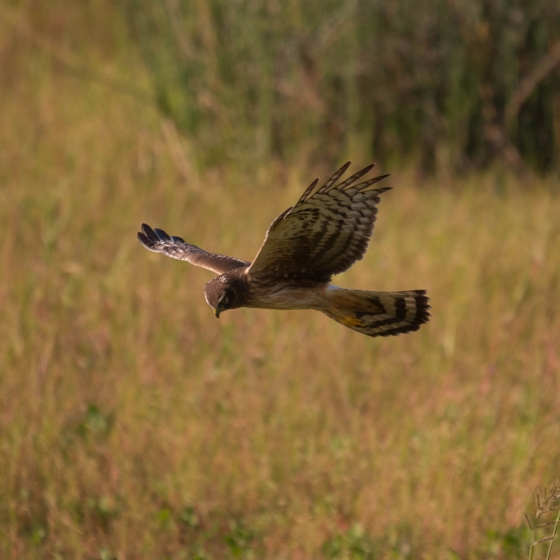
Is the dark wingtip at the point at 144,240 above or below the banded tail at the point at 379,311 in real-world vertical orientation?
above

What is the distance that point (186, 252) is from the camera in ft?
11.7

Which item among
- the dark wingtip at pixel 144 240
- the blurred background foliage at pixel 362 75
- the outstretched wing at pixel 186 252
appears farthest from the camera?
the blurred background foliage at pixel 362 75

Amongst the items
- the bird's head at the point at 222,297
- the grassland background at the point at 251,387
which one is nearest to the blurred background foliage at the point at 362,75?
the grassland background at the point at 251,387

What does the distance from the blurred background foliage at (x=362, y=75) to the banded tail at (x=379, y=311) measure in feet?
14.4

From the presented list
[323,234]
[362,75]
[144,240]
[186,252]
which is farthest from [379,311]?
[362,75]

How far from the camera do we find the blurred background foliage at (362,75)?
7.64m

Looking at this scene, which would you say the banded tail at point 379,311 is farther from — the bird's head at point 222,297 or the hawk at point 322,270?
the bird's head at point 222,297

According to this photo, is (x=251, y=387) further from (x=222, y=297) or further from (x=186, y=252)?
(x=222, y=297)

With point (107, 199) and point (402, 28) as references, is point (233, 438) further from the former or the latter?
point (402, 28)

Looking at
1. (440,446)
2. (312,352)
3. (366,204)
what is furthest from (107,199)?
(366,204)

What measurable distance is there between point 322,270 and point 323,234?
134 mm

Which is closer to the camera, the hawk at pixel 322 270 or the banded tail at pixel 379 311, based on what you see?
the hawk at pixel 322 270

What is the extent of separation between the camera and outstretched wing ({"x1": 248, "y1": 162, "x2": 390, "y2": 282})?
9.24 ft

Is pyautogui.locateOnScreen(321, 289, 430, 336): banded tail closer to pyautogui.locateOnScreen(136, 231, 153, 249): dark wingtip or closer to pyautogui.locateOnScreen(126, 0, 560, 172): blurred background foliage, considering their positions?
pyautogui.locateOnScreen(136, 231, 153, 249): dark wingtip
